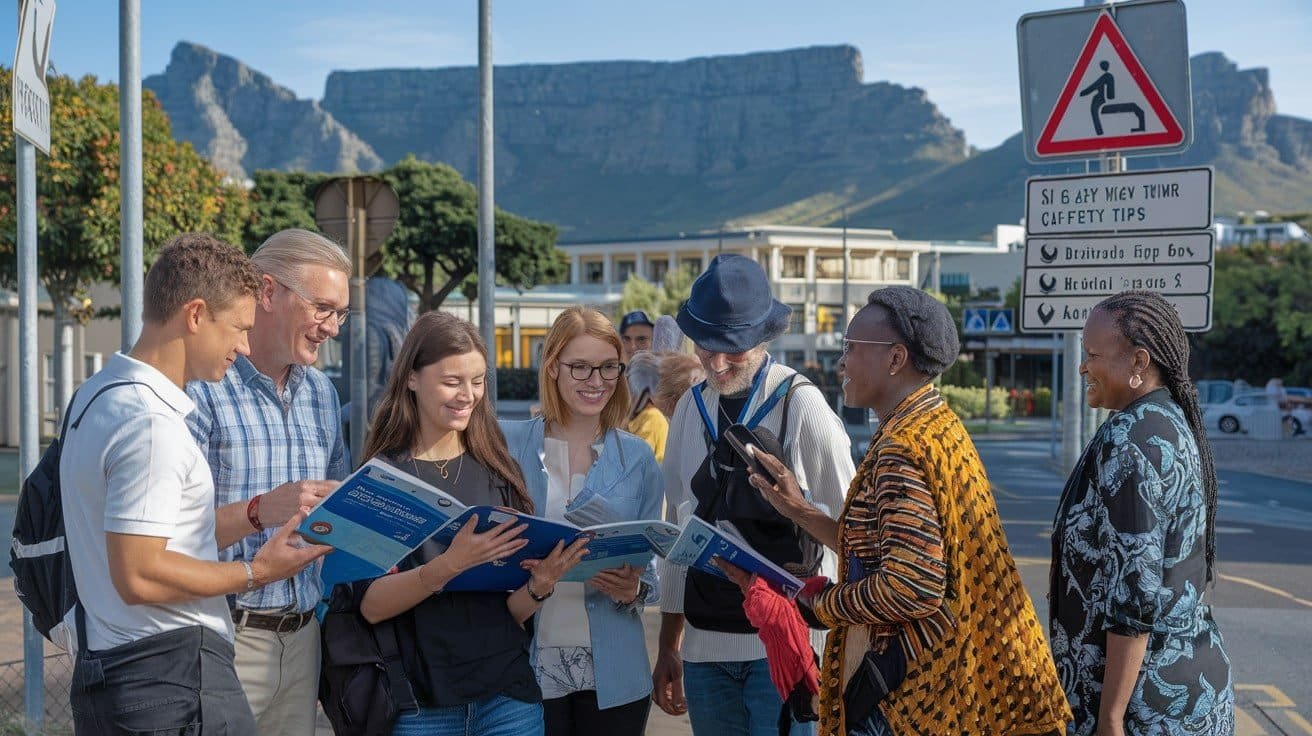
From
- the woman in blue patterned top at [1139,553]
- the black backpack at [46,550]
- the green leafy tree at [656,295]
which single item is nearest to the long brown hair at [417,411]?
the black backpack at [46,550]

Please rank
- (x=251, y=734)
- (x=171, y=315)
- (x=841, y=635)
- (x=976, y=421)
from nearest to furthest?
(x=171, y=315) < (x=251, y=734) < (x=841, y=635) < (x=976, y=421)

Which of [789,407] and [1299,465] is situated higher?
[789,407]

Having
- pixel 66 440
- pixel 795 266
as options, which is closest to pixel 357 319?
pixel 66 440

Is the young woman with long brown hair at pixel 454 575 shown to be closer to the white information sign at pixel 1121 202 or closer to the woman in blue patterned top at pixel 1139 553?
the woman in blue patterned top at pixel 1139 553

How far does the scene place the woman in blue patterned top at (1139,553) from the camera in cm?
305

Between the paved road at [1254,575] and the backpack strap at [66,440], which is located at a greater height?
the backpack strap at [66,440]

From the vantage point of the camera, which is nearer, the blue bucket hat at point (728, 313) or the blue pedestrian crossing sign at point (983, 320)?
the blue bucket hat at point (728, 313)

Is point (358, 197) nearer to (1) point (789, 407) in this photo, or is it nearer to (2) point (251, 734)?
(1) point (789, 407)

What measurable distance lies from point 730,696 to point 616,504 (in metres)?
0.75

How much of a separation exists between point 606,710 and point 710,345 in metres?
1.12

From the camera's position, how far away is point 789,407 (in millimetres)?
3861

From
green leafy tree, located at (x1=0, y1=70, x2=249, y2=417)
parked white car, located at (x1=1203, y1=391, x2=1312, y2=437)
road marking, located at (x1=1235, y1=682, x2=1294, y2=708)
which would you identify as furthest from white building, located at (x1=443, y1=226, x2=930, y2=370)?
road marking, located at (x1=1235, y1=682, x2=1294, y2=708)

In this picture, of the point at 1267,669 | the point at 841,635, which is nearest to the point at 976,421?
the point at 1267,669

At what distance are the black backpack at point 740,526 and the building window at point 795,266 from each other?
8355 cm
